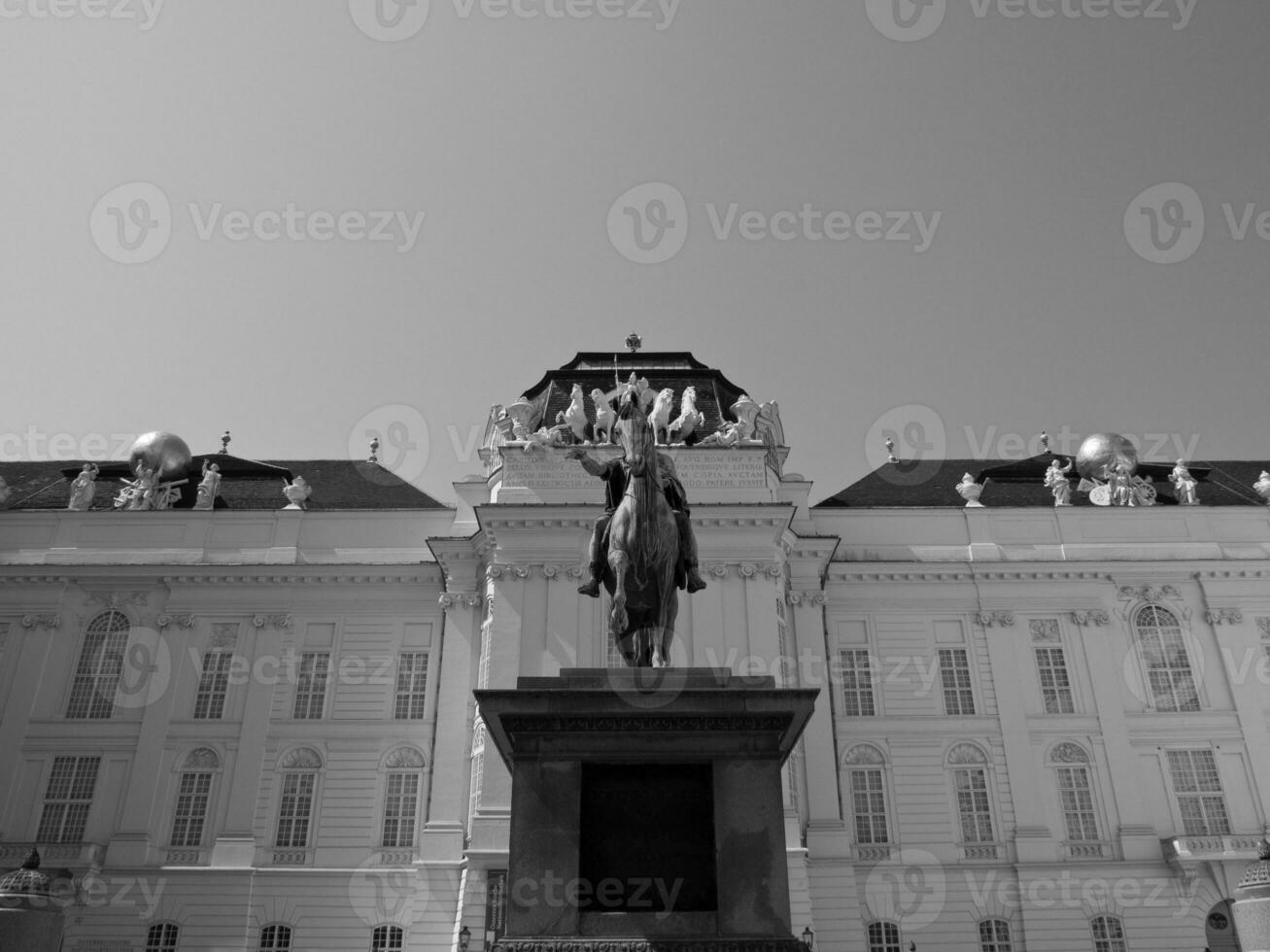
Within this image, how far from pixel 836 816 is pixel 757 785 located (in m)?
20.7

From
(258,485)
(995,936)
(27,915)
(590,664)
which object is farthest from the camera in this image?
(258,485)

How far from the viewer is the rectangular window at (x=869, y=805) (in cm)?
2877

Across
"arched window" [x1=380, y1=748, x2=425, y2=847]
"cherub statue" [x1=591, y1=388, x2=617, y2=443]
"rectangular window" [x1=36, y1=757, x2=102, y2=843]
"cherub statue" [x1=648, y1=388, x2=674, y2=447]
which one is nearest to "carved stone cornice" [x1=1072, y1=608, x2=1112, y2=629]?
"cherub statue" [x1=648, y1=388, x2=674, y2=447]

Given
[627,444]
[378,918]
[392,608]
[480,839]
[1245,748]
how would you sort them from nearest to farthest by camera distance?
[627,444] → [480,839] → [378,918] → [1245,748] → [392,608]

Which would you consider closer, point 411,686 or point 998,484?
point 411,686

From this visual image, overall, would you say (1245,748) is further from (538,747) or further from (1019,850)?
(538,747)

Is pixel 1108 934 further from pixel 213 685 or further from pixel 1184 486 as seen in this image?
pixel 213 685

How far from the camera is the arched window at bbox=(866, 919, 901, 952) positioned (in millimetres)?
27328

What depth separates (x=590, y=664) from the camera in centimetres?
2808

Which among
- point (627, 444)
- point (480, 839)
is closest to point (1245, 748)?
point (480, 839)

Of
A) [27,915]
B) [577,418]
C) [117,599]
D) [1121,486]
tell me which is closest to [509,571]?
[577,418]

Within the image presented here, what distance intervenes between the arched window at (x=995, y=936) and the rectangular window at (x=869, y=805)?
3200 millimetres

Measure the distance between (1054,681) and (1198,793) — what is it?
4.68 meters

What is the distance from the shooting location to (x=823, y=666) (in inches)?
1202
